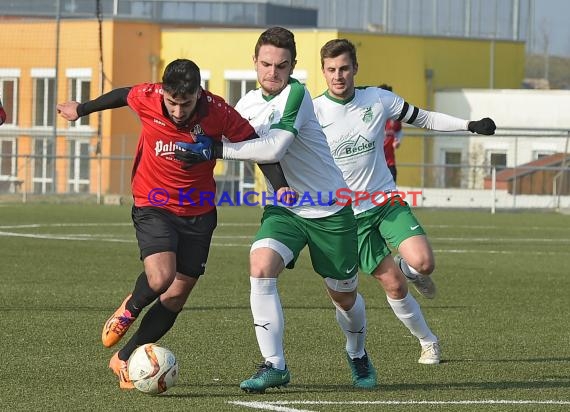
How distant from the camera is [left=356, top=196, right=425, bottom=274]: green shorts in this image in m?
9.56

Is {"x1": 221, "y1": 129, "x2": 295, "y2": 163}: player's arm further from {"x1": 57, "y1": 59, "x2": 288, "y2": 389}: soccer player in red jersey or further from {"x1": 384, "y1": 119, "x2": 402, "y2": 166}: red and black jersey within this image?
{"x1": 384, "y1": 119, "x2": 402, "y2": 166}: red and black jersey

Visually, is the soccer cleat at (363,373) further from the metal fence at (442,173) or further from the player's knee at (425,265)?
the metal fence at (442,173)

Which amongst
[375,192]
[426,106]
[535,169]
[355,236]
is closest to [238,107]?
[355,236]

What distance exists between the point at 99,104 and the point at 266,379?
1.92m

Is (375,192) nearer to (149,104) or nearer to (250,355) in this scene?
(250,355)

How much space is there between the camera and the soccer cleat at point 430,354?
31.3 ft

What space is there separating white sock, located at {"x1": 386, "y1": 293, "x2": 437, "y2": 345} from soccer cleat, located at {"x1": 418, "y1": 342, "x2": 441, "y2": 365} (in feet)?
0.13

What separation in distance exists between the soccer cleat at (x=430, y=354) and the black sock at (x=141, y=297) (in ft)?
7.33

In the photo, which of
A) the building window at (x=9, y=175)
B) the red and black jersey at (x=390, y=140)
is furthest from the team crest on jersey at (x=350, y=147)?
the building window at (x=9, y=175)

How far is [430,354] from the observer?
956 centimetres

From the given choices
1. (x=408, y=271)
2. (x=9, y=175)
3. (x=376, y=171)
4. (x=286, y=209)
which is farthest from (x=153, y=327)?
(x=9, y=175)

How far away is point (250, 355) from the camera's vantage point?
9703 mm

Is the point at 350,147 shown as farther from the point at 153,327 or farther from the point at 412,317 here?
the point at 153,327

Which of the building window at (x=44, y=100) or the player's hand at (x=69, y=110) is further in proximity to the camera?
the building window at (x=44, y=100)
